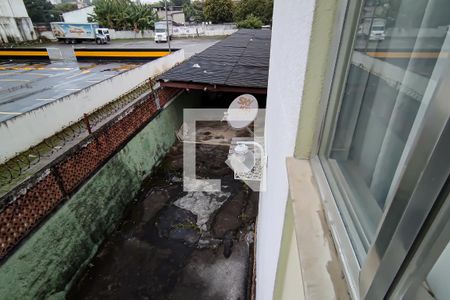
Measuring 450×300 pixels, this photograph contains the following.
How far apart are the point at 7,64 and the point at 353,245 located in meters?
26.8

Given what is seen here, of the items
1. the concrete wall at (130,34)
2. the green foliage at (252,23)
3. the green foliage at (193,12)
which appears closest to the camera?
the green foliage at (252,23)

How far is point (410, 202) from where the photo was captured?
1.12ft

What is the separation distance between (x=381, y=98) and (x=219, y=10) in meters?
41.3

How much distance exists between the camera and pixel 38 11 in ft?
126

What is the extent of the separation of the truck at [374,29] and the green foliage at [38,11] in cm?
5090

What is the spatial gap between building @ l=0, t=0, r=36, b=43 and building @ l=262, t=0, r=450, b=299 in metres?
34.5

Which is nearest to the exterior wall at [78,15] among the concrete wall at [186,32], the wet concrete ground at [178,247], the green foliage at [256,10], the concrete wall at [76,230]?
the concrete wall at [186,32]

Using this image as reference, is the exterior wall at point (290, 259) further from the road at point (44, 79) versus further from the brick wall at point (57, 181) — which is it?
the road at point (44, 79)

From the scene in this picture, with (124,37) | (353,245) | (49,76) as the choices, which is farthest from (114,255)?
(124,37)

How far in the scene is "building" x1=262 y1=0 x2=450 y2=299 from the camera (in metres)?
0.33

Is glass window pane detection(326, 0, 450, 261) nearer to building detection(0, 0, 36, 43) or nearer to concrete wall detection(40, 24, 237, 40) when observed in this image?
building detection(0, 0, 36, 43)

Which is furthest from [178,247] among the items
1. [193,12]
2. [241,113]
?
[193,12]

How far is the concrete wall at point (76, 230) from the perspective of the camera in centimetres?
332

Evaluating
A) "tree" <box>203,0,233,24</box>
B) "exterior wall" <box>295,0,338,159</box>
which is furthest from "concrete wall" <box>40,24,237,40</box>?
"exterior wall" <box>295,0,338,159</box>
